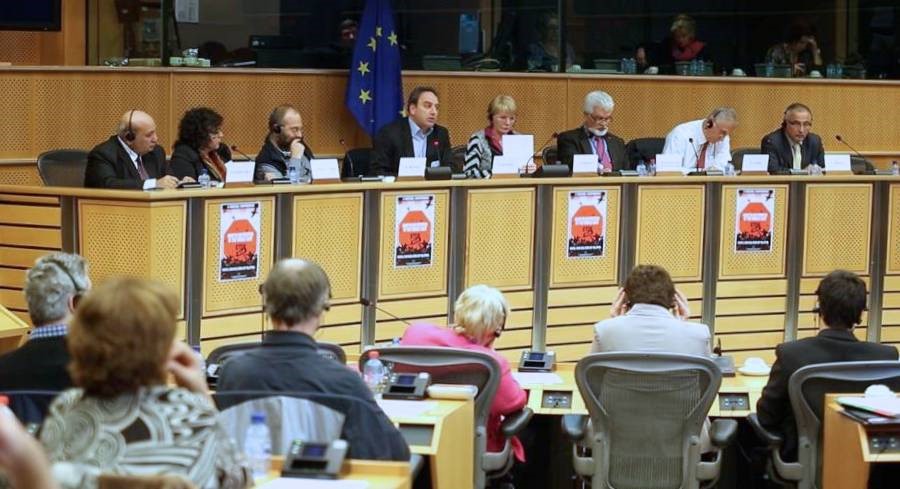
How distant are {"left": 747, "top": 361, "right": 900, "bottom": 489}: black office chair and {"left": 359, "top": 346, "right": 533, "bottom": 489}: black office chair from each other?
3.55ft

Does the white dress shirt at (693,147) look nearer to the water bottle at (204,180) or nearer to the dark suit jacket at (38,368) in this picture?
the water bottle at (204,180)

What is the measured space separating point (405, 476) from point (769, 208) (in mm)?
6305

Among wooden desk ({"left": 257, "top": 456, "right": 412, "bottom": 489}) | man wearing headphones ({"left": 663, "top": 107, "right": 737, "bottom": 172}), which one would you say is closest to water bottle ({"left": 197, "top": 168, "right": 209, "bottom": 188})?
man wearing headphones ({"left": 663, "top": 107, "right": 737, "bottom": 172})

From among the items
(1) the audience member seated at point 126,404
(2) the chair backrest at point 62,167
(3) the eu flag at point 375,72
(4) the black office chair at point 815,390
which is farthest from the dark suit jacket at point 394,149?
(1) the audience member seated at point 126,404

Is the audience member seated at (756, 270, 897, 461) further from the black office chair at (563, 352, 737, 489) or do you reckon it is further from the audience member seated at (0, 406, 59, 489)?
the audience member seated at (0, 406, 59, 489)

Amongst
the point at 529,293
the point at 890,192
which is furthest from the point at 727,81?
the point at 529,293

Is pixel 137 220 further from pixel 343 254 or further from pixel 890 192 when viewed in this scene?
pixel 890 192

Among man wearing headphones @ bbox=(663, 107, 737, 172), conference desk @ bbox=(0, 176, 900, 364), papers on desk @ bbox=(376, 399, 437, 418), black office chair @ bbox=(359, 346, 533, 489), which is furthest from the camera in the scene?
man wearing headphones @ bbox=(663, 107, 737, 172)

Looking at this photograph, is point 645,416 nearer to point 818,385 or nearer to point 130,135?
point 818,385

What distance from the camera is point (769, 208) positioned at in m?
10.1

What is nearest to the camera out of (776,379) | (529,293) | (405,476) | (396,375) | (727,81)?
(405,476)

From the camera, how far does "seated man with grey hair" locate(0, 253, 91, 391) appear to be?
15.2 ft

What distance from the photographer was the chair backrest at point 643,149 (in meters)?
11.2

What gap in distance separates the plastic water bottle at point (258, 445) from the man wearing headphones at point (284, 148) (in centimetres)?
483
